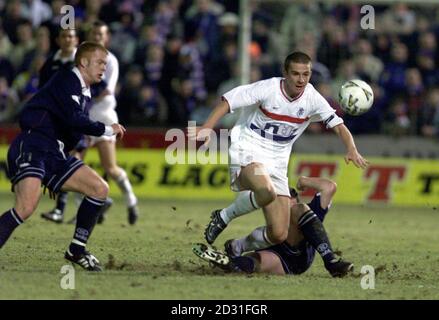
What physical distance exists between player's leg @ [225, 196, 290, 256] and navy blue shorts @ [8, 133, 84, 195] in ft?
4.85

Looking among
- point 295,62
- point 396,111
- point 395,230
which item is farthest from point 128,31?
point 295,62

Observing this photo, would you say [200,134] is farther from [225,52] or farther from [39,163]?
[225,52]

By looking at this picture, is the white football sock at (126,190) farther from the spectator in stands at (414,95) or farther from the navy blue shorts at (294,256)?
the spectator in stands at (414,95)

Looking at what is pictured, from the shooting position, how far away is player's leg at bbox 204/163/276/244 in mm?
8852

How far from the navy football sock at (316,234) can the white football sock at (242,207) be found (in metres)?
0.76

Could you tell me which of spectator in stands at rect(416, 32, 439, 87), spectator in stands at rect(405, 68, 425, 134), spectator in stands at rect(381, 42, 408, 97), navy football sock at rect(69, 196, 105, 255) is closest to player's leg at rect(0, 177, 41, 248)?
navy football sock at rect(69, 196, 105, 255)

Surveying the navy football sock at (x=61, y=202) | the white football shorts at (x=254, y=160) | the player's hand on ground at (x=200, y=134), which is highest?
the player's hand on ground at (x=200, y=134)

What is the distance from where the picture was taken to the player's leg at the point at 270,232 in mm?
8602

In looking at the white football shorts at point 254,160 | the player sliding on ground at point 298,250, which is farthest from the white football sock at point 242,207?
the player sliding on ground at point 298,250

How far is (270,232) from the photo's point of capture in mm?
8641

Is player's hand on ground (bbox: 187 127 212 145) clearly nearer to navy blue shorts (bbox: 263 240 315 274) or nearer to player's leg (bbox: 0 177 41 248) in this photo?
navy blue shorts (bbox: 263 240 315 274)

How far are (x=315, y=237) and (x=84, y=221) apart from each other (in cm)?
184

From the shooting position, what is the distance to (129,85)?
59.6ft

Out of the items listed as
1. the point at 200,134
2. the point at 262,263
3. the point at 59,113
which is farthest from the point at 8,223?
the point at 262,263
